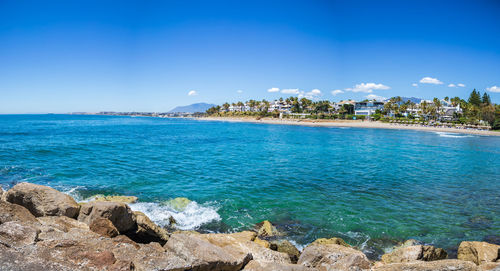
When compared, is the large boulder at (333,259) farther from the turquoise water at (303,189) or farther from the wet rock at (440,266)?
the turquoise water at (303,189)

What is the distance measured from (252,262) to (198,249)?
171cm

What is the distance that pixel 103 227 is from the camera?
8.72 metres

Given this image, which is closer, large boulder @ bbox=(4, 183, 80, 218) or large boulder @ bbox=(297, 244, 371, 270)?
large boulder @ bbox=(297, 244, 371, 270)

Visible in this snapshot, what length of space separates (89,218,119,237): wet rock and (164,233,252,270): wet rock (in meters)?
2.30

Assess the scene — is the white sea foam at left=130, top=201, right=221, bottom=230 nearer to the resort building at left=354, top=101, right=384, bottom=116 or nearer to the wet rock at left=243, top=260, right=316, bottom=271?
the wet rock at left=243, top=260, right=316, bottom=271

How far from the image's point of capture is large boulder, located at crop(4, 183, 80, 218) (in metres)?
10.1

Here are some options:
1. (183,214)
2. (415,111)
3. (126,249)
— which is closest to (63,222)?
(126,249)

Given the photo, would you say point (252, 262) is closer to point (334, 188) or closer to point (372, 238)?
point (372, 238)

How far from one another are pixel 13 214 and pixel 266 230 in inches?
378

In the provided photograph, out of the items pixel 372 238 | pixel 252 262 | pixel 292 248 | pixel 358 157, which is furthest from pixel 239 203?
pixel 358 157

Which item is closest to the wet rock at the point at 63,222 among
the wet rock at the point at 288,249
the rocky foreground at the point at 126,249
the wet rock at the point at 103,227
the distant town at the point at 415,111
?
the rocky foreground at the point at 126,249

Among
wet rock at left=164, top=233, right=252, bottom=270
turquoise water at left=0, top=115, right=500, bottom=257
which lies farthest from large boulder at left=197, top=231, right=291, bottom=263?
turquoise water at left=0, top=115, right=500, bottom=257

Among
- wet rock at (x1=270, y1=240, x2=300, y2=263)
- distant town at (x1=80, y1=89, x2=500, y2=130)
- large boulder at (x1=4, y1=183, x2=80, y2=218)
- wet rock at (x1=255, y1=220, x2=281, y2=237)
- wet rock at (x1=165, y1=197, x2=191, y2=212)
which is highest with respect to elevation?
distant town at (x1=80, y1=89, x2=500, y2=130)

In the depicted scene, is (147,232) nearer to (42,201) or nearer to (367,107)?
(42,201)
